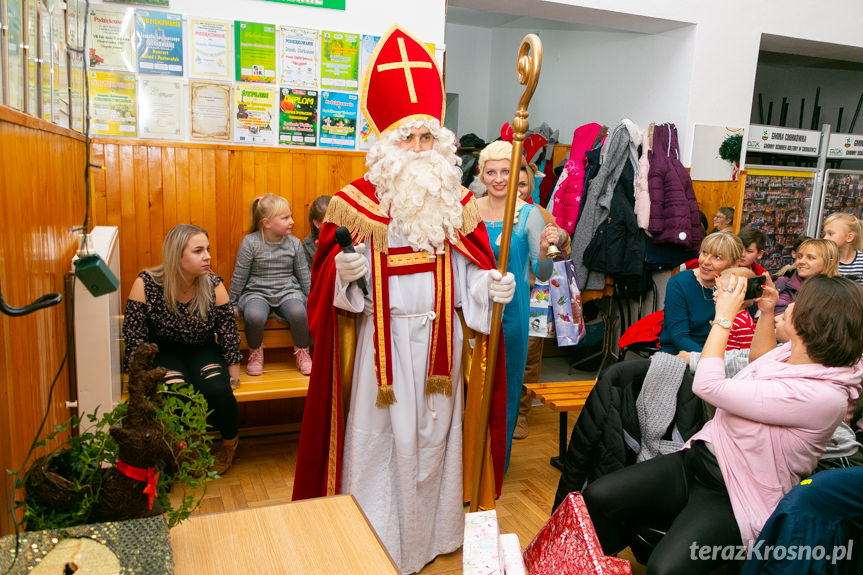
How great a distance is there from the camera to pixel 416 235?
2426 millimetres

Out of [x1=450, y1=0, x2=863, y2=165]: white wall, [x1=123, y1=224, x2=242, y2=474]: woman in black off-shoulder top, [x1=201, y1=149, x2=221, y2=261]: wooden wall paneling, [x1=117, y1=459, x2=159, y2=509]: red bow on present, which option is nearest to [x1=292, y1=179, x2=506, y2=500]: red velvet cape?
[x1=123, y1=224, x2=242, y2=474]: woman in black off-shoulder top

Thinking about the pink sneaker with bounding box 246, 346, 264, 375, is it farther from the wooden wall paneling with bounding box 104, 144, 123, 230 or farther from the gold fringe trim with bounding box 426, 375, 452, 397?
the gold fringe trim with bounding box 426, 375, 452, 397

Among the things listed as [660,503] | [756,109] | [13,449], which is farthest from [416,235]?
[756,109]

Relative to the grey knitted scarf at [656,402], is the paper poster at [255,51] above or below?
above

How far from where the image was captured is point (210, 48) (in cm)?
350

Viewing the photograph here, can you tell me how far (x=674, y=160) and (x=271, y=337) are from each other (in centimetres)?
321

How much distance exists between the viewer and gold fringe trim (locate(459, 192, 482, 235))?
254 cm

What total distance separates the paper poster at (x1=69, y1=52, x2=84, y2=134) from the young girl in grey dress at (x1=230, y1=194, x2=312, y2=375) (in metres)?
1.00

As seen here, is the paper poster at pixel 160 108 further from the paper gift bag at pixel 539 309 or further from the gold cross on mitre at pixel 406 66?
the paper gift bag at pixel 539 309

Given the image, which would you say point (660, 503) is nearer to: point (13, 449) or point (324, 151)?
point (13, 449)

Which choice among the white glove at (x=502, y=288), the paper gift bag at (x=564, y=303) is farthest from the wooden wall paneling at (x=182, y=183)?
the paper gift bag at (x=564, y=303)

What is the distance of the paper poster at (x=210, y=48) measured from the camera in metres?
3.46

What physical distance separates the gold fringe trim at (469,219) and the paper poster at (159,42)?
189 centimetres

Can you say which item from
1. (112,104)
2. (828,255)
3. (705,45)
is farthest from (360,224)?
(705,45)
